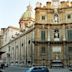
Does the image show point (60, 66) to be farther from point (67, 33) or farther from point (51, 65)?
point (67, 33)

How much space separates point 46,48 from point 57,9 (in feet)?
32.0

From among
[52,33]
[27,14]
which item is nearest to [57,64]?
[52,33]

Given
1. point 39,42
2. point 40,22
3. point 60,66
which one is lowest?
point 60,66

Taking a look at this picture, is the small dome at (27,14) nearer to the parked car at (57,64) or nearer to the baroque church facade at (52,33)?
the baroque church facade at (52,33)

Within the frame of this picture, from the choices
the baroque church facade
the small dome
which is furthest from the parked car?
the small dome

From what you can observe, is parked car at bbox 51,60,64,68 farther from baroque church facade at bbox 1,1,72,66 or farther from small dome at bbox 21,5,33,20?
small dome at bbox 21,5,33,20

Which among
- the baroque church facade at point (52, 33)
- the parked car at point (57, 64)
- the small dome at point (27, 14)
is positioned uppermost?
the small dome at point (27, 14)

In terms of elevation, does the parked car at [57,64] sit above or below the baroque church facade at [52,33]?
below

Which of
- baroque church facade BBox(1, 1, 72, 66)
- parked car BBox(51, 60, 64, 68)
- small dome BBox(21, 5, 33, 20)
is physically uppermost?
small dome BBox(21, 5, 33, 20)

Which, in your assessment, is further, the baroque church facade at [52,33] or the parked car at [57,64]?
the baroque church facade at [52,33]

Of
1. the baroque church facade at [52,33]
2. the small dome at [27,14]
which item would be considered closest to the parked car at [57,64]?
the baroque church facade at [52,33]

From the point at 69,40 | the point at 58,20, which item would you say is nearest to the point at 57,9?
the point at 58,20

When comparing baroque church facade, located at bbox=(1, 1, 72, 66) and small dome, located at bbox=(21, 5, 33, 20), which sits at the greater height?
small dome, located at bbox=(21, 5, 33, 20)

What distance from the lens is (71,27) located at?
71375mm
